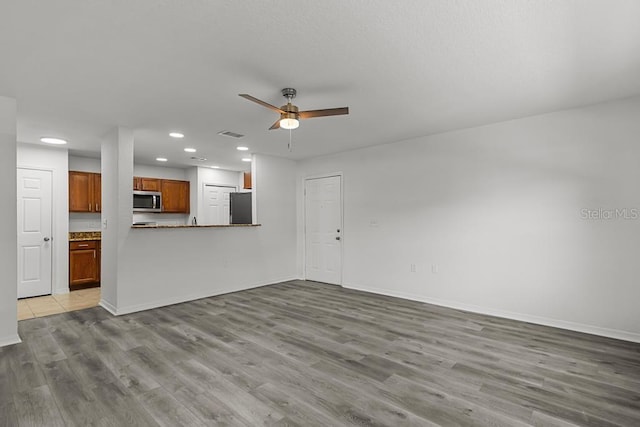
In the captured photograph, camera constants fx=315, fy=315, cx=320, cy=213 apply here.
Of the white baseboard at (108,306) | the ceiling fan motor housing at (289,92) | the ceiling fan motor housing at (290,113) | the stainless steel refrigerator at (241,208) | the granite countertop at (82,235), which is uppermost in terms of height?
the ceiling fan motor housing at (289,92)

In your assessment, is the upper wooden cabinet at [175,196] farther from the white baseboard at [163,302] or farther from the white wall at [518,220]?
the white wall at [518,220]

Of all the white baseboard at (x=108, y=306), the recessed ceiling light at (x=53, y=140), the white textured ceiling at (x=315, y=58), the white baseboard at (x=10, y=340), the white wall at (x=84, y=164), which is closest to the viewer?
the white textured ceiling at (x=315, y=58)

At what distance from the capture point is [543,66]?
258 cm

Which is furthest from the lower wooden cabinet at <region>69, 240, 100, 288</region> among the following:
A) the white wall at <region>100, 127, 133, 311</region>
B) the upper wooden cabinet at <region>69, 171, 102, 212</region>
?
the white wall at <region>100, 127, 133, 311</region>

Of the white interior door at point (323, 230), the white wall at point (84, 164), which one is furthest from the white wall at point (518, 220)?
the white wall at point (84, 164)

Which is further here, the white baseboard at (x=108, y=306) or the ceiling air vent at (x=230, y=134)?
the ceiling air vent at (x=230, y=134)

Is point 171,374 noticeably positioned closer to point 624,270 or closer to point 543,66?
point 543,66

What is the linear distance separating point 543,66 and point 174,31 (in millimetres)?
2826

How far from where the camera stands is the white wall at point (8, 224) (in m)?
3.20

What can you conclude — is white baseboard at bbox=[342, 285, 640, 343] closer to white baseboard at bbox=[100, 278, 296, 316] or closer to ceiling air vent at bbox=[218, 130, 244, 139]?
white baseboard at bbox=[100, 278, 296, 316]

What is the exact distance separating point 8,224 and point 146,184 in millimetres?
3775

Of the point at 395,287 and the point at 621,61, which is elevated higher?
the point at 621,61

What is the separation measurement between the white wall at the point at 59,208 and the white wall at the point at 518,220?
5145mm

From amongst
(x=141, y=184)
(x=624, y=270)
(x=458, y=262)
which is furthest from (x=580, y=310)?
(x=141, y=184)
